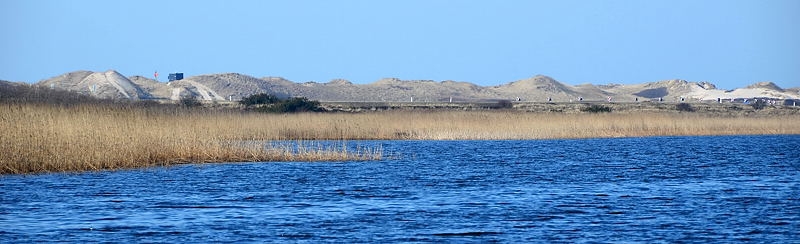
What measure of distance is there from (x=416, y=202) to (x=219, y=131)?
51.6ft

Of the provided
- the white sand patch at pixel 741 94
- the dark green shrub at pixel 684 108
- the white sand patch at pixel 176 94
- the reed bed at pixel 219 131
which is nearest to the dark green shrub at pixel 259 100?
the reed bed at pixel 219 131

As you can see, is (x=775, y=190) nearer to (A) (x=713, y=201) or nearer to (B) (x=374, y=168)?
(A) (x=713, y=201)

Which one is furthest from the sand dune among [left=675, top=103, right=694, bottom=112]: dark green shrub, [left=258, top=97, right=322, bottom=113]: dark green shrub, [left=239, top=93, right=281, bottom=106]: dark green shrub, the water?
the water

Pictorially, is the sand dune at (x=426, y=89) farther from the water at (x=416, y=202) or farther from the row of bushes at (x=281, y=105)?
the water at (x=416, y=202)

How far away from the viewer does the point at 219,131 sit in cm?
3450

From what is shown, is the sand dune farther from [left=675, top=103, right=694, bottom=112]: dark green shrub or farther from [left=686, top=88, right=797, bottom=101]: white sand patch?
[left=675, top=103, right=694, bottom=112]: dark green shrub

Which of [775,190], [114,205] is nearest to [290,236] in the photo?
[114,205]

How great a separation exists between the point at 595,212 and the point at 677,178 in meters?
8.07

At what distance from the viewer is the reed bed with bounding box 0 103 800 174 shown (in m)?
23.8

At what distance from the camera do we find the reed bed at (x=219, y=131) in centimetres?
2384

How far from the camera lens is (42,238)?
14.9 meters

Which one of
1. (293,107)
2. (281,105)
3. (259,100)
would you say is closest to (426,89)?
(259,100)

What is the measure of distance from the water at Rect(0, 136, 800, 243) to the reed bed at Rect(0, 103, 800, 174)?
539 mm

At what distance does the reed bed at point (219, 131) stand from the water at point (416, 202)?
539 millimetres
